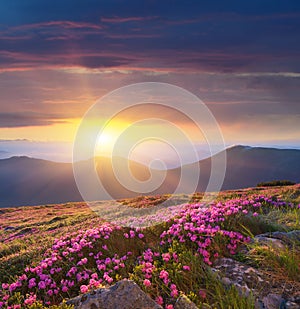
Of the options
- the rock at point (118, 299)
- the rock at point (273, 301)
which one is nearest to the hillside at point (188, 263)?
the rock at point (273, 301)

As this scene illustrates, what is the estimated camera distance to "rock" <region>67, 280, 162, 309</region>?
16.9 ft

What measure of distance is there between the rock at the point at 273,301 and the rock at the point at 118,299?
180 cm

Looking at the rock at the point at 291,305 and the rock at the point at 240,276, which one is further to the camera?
the rock at the point at 240,276

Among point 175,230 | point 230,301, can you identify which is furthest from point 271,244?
point 175,230

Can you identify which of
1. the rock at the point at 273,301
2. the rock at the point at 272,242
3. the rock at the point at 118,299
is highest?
the rock at the point at 272,242

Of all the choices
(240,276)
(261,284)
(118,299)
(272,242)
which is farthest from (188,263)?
(118,299)

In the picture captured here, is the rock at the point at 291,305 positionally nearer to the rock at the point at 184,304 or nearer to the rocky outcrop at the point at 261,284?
the rocky outcrop at the point at 261,284

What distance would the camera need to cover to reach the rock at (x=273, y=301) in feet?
18.3

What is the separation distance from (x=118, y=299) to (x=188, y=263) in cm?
201

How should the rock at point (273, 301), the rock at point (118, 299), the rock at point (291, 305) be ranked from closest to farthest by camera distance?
1. the rock at point (118, 299)
2. the rock at point (291, 305)
3. the rock at point (273, 301)

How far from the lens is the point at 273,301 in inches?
224

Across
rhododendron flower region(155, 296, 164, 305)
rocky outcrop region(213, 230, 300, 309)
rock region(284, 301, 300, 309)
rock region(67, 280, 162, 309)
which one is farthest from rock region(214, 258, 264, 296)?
rock region(67, 280, 162, 309)

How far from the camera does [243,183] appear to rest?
19200 centimetres

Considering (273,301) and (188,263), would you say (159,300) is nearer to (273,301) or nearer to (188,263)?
(188,263)
